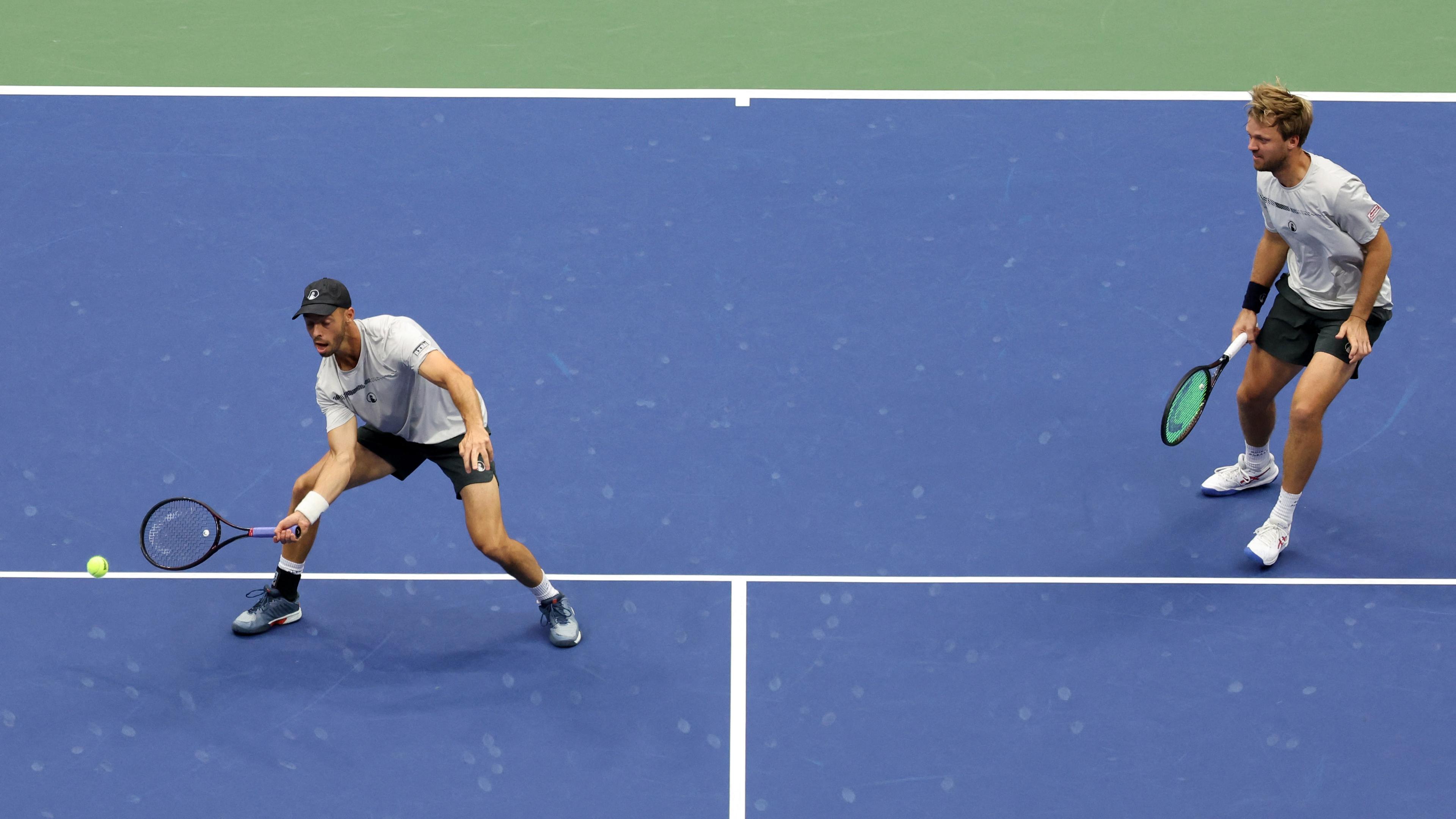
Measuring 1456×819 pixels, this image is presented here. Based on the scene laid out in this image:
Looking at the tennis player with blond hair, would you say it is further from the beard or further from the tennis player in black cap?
the tennis player in black cap

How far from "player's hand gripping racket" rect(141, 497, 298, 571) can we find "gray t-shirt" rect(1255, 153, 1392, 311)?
4510 mm

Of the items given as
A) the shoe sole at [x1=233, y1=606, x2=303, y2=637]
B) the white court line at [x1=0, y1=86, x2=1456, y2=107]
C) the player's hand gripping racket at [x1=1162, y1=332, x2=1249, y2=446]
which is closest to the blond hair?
the player's hand gripping racket at [x1=1162, y1=332, x2=1249, y2=446]

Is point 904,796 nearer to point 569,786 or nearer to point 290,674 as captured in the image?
point 569,786

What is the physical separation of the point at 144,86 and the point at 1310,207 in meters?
7.60

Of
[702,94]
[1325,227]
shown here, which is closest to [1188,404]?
[1325,227]

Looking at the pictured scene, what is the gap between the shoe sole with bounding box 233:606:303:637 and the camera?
654cm

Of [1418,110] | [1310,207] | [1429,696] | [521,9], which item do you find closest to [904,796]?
[1429,696]

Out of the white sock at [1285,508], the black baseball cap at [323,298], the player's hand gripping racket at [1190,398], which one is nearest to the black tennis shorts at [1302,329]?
the player's hand gripping racket at [1190,398]

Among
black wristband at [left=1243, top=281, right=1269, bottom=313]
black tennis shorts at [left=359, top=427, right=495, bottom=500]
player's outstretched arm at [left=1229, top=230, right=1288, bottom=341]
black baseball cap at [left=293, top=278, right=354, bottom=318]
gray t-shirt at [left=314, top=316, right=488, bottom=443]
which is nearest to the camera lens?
black baseball cap at [left=293, top=278, right=354, bottom=318]

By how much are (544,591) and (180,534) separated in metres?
1.54

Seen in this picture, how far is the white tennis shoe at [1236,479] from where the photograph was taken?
7.27 metres

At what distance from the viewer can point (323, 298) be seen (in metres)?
5.77

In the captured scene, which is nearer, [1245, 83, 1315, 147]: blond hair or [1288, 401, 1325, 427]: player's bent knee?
[1245, 83, 1315, 147]: blond hair

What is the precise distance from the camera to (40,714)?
6195mm
